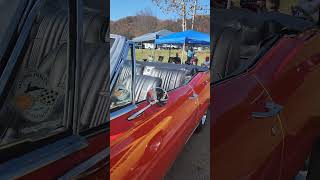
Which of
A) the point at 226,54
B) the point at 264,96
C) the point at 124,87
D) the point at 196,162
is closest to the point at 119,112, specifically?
the point at 124,87

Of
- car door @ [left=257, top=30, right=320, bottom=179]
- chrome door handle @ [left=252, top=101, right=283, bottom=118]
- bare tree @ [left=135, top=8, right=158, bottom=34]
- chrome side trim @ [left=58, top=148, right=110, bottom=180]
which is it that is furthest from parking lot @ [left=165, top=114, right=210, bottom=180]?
car door @ [left=257, top=30, right=320, bottom=179]

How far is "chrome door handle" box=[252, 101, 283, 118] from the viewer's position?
2.01 metres

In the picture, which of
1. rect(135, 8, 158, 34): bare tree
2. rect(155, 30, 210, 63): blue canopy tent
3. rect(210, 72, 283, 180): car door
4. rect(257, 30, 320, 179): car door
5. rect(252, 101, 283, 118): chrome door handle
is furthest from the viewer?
rect(257, 30, 320, 179): car door

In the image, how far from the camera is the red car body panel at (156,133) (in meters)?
1.11

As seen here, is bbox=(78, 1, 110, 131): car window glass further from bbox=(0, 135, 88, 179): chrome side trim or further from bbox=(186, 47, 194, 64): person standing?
bbox=(186, 47, 194, 64): person standing

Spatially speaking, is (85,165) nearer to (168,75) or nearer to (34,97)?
(34,97)

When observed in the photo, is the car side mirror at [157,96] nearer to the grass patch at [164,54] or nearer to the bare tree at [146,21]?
the grass patch at [164,54]

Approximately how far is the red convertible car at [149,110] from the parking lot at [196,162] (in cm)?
3

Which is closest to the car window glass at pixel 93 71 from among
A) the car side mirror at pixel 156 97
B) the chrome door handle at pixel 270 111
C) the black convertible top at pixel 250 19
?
the car side mirror at pixel 156 97

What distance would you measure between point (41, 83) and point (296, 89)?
1.60m

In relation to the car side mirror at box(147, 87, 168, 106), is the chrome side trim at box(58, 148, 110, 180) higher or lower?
lower

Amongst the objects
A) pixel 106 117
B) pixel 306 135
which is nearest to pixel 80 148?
pixel 106 117

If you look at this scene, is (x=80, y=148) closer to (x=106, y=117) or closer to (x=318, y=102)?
(x=106, y=117)

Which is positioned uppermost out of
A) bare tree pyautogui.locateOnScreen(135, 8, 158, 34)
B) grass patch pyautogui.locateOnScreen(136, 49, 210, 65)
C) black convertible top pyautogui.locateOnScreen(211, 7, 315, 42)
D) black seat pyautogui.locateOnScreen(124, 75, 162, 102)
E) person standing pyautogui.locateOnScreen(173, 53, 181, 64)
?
black convertible top pyautogui.locateOnScreen(211, 7, 315, 42)
